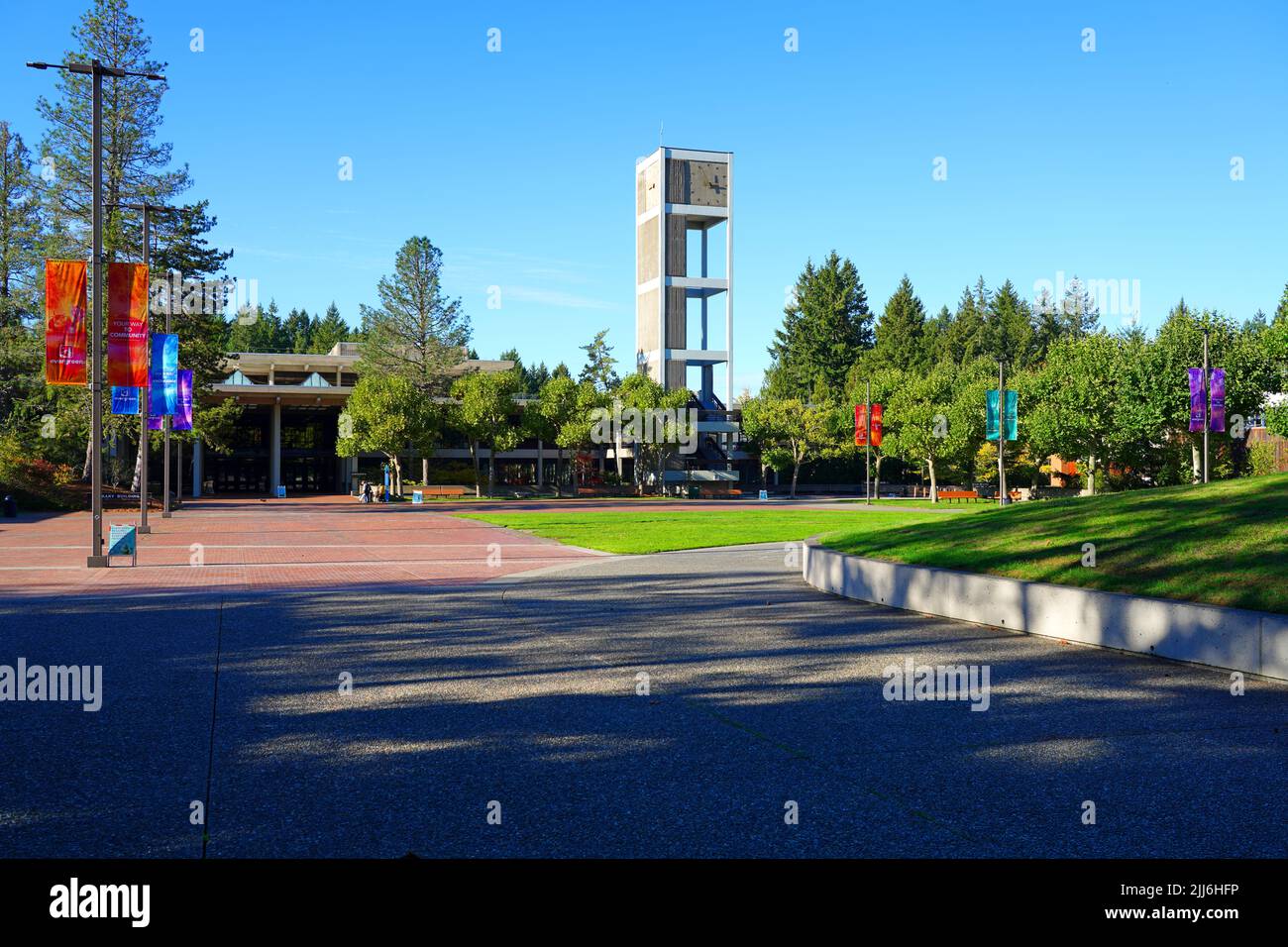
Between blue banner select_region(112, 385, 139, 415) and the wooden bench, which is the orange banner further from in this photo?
the wooden bench

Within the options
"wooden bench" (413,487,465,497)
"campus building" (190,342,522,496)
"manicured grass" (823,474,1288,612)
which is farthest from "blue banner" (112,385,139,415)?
"campus building" (190,342,522,496)

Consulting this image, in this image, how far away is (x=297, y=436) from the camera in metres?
82.7

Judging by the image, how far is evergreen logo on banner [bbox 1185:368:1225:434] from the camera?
45.3m

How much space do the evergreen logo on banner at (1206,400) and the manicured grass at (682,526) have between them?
1455cm

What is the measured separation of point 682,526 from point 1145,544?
21.8m

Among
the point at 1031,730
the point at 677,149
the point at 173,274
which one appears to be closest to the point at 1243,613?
the point at 1031,730

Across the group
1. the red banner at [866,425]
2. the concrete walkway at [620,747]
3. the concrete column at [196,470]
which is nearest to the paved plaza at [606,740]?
the concrete walkway at [620,747]

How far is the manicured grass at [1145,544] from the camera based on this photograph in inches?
408

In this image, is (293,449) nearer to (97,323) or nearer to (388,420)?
(388,420)

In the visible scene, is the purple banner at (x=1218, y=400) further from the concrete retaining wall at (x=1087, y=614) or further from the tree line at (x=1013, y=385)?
the concrete retaining wall at (x=1087, y=614)

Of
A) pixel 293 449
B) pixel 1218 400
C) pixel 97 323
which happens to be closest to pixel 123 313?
pixel 97 323

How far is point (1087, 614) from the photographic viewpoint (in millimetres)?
10633

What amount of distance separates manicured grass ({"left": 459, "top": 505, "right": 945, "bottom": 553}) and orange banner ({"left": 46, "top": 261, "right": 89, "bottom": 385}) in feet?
37.9
